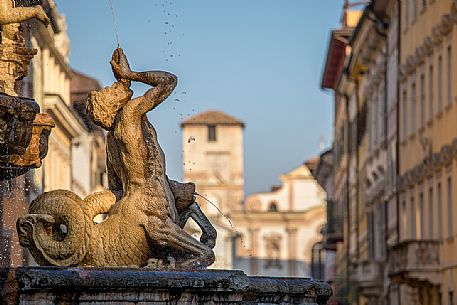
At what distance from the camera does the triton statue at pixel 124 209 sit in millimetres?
15141

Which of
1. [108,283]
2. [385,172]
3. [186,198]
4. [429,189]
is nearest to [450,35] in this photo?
[429,189]

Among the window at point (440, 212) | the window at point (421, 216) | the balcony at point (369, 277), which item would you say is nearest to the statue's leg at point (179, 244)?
the window at point (440, 212)

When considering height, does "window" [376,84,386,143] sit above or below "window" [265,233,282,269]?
below

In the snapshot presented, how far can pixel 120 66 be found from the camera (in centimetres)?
1600

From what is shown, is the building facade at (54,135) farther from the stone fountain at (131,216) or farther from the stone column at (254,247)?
the stone column at (254,247)

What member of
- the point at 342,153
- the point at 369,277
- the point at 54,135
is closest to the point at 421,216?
the point at 54,135

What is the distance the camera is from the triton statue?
596 inches

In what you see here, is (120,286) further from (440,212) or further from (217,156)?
(217,156)

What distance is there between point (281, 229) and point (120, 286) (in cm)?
12737

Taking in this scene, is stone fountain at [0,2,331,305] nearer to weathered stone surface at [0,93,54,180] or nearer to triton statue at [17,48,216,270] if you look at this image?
triton statue at [17,48,216,270]

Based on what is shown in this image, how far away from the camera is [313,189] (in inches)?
5630

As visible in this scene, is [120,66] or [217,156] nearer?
[120,66]

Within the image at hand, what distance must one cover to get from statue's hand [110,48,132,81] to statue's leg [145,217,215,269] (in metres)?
1.40

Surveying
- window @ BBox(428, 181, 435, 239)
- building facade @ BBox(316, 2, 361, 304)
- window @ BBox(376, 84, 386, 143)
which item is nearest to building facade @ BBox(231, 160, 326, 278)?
building facade @ BBox(316, 2, 361, 304)
